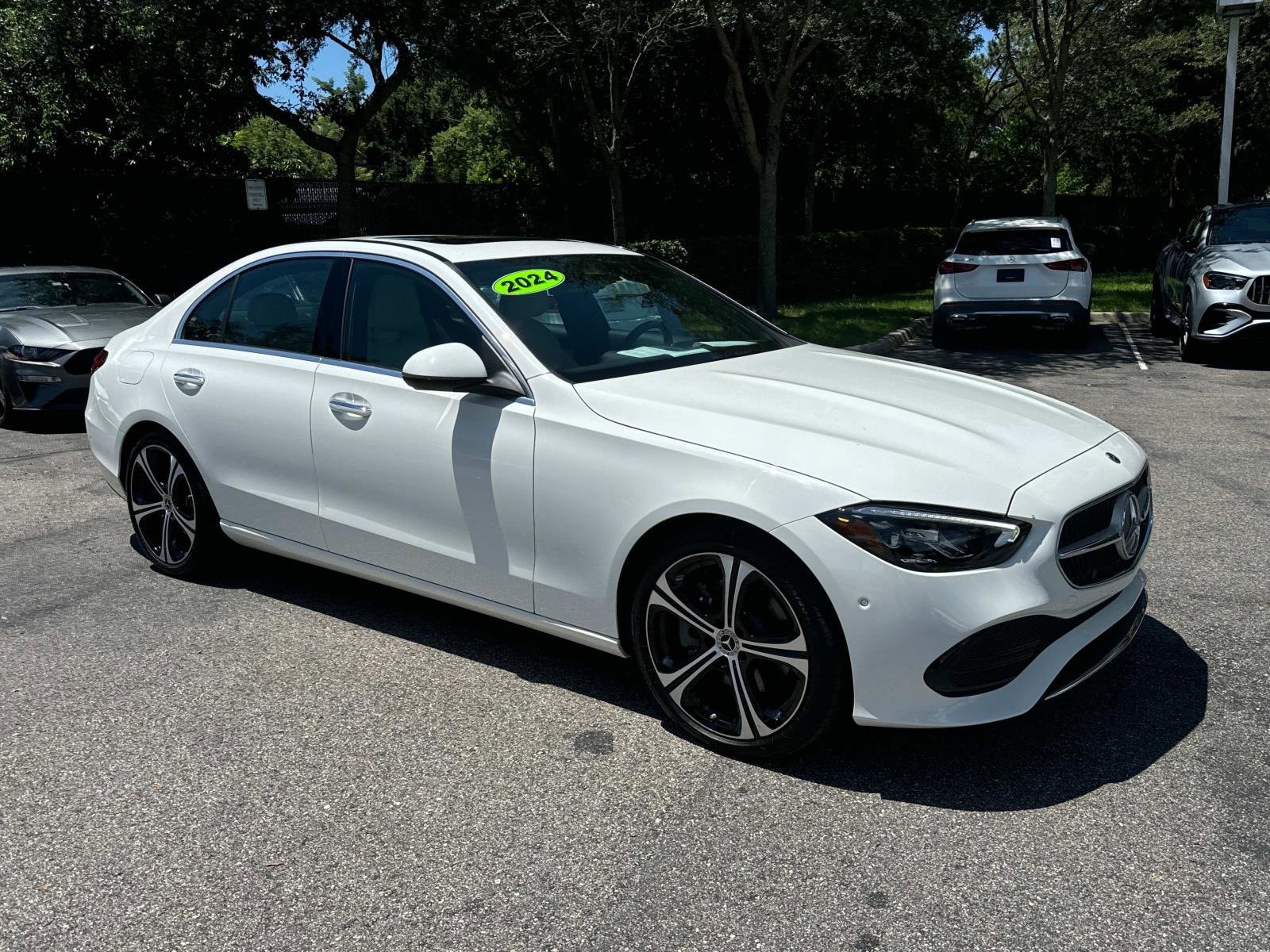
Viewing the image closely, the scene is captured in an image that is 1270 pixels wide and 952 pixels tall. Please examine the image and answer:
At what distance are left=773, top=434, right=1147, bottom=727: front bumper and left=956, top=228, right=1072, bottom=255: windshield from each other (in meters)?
11.1

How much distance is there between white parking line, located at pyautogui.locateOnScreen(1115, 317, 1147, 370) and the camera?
12.6 m

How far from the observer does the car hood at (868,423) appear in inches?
132

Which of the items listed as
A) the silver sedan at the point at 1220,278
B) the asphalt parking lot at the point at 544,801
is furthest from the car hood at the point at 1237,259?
the asphalt parking lot at the point at 544,801

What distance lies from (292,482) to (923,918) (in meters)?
3.10

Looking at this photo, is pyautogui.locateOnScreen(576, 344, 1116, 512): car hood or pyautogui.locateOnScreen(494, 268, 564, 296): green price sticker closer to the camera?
pyautogui.locateOnScreen(576, 344, 1116, 512): car hood

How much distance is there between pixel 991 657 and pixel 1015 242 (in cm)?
1170

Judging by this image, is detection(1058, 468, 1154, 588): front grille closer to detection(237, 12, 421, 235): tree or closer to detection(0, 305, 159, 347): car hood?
detection(0, 305, 159, 347): car hood

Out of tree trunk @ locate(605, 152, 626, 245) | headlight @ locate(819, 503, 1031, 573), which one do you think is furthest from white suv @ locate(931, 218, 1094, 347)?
headlight @ locate(819, 503, 1031, 573)

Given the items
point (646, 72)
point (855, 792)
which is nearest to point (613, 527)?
point (855, 792)

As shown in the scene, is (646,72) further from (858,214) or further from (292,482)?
(292,482)

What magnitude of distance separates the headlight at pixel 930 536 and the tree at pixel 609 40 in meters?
15.1

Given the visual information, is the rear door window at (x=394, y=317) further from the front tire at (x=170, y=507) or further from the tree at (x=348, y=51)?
the tree at (x=348, y=51)

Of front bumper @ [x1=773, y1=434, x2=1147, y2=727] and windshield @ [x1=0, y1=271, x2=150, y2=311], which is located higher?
Answer: windshield @ [x1=0, y1=271, x2=150, y2=311]

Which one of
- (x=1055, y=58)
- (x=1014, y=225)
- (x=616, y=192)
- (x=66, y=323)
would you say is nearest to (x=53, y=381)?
(x=66, y=323)
